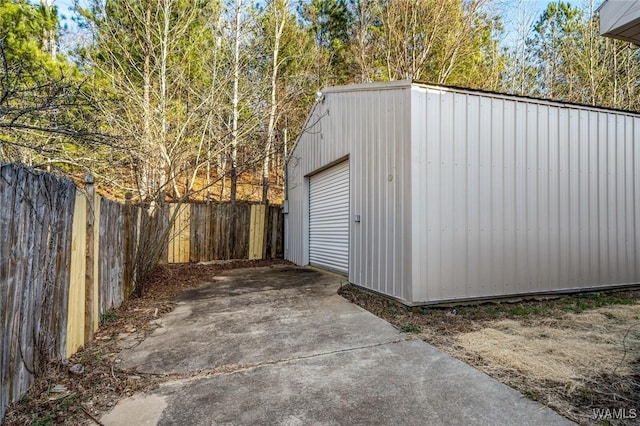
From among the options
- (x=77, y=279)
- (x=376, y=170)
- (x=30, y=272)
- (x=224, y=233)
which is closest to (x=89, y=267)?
(x=77, y=279)

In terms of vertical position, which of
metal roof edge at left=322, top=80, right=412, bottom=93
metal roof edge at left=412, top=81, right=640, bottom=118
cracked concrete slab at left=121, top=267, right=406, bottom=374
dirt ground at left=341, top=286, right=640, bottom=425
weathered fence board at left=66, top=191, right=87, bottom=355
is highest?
metal roof edge at left=322, top=80, right=412, bottom=93

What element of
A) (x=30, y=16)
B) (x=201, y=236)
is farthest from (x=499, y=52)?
(x=30, y=16)

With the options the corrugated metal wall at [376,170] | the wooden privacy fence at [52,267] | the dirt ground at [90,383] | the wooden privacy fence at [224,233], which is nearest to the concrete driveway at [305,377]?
the dirt ground at [90,383]

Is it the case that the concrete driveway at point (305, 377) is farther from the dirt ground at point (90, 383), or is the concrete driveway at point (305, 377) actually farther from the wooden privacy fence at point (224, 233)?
the wooden privacy fence at point (224, 233)

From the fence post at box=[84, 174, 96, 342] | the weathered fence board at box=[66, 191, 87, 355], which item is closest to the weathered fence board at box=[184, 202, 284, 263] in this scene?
the fence post at box=[84, 174, 96, 342]

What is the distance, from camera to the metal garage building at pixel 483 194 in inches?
175

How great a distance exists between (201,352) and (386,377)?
1.68 m

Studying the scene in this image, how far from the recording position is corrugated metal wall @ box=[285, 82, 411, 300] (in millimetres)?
4543

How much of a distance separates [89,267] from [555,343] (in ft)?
14.3

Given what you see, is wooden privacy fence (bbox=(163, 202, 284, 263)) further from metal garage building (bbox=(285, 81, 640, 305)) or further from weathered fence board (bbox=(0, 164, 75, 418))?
weathered fence board (bbox=(0, 164, 75, 418))

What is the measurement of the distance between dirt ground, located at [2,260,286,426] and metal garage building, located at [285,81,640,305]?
10.1ft

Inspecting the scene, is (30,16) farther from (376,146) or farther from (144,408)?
(144,408)

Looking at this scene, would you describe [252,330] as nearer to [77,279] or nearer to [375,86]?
[77,279]

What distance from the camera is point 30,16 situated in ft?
23.3
